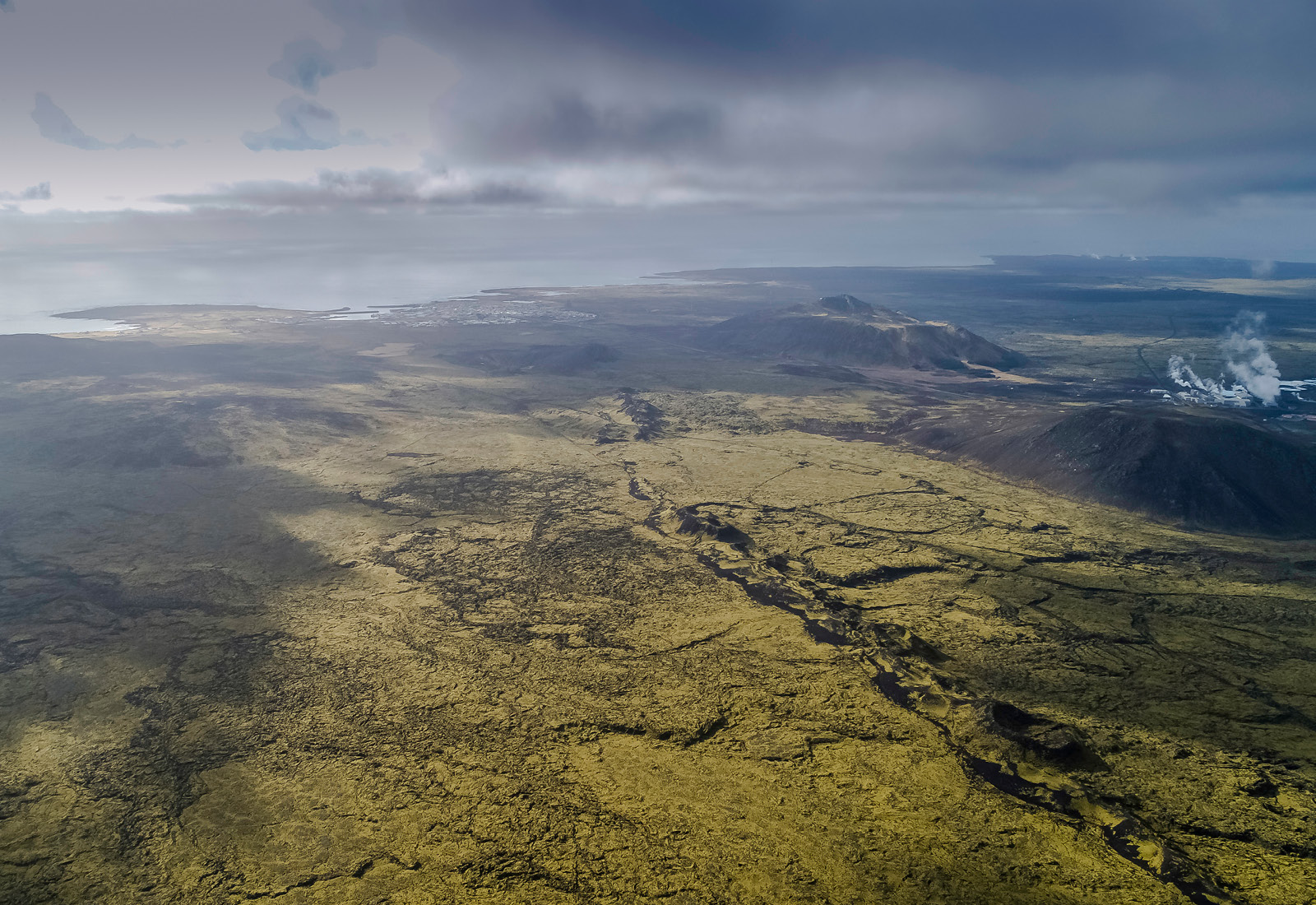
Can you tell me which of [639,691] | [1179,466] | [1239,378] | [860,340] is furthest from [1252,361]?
[639,691]

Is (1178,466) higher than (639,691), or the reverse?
(1178,466)

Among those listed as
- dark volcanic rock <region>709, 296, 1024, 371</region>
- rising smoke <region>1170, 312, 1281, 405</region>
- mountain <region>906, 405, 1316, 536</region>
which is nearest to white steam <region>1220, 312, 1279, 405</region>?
rising smoke <region>1170, 312, 1281, 405</region>

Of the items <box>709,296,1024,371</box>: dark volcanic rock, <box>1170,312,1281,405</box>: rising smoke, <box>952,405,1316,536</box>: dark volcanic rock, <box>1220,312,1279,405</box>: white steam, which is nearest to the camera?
<box>952,405,1316,536</box>: dark volcanic rock

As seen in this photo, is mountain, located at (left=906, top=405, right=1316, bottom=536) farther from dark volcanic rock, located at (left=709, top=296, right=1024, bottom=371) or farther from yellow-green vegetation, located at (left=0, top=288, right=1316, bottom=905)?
dark volcanic rock, located at (left=709, top=296, right=1024, bottom=371)

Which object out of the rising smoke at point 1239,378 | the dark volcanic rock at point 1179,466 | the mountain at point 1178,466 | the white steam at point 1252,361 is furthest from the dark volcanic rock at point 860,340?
the dark volcanic rock at point 1179,466

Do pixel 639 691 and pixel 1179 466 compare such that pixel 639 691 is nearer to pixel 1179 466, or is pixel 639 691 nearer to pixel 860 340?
pixel 1179 466

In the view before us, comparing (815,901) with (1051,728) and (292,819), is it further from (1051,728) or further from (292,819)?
(292,819)

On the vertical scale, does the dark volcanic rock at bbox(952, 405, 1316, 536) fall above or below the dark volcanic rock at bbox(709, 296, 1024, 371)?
below
